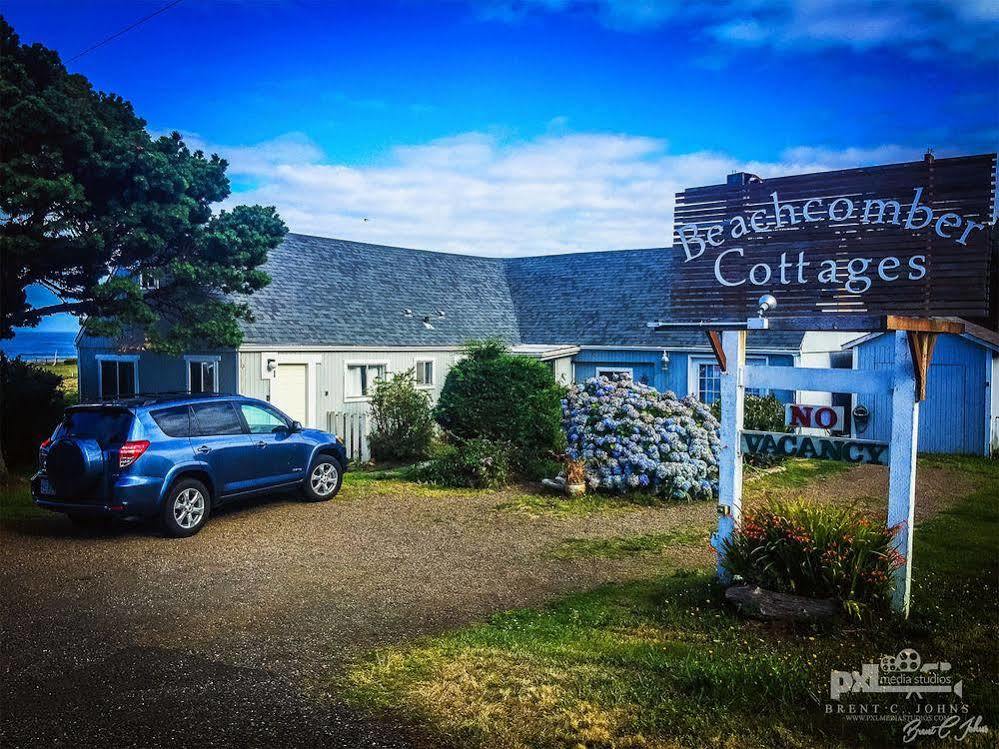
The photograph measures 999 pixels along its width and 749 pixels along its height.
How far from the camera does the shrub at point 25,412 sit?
52.5ft

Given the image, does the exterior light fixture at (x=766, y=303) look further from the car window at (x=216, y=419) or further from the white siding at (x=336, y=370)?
the white siding at (x=336, y=370)

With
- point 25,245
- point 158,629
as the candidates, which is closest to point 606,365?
point 25,245

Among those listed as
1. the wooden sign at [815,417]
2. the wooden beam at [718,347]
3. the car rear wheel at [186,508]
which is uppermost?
the wooden beam at [718,347]

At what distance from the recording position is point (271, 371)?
17.8 metres

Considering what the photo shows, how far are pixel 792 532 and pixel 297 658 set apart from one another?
4463 mm

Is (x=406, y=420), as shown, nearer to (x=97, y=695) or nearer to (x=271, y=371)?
(x=271, y=371)

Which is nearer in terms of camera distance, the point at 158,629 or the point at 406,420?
the point at 158,629

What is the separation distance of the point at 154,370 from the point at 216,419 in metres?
9.61

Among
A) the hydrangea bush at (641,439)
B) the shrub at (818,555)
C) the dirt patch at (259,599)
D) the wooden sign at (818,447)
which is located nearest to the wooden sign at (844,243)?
the wooden sign at (818,447)

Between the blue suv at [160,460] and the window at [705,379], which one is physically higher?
the window at [705,379]

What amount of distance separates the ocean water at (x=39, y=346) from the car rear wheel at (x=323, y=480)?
8033 millimetres

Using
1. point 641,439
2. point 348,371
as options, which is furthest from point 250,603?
point 348,371

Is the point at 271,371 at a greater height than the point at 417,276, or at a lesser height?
lesser

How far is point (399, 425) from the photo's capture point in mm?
17609
